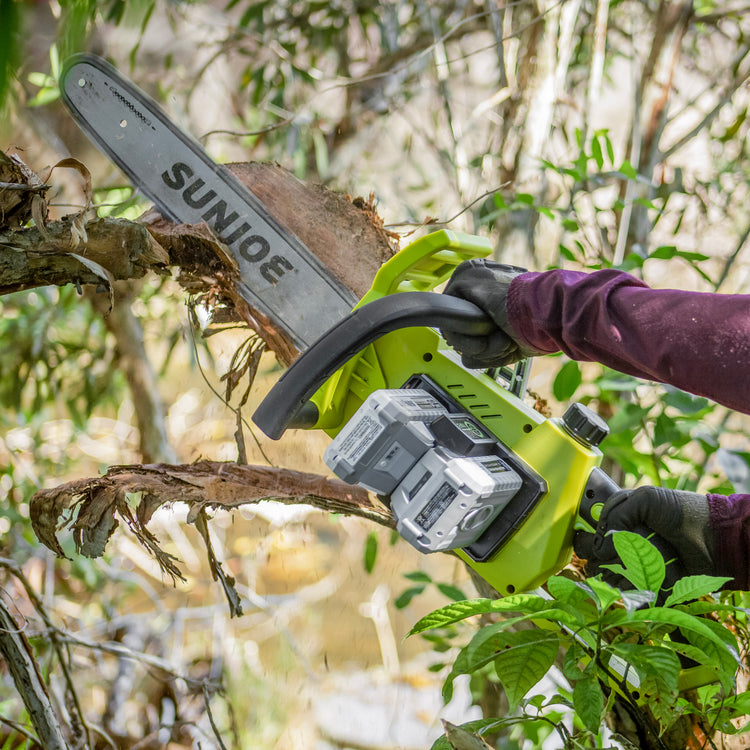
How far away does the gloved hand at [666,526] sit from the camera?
1.07 m

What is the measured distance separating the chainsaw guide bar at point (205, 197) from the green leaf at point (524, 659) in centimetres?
77

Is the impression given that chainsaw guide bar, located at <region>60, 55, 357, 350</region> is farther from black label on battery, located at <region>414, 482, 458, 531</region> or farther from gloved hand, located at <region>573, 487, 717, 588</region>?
gloved hand, located at <region>573, 487, 717, 588</region>

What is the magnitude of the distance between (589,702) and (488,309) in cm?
58

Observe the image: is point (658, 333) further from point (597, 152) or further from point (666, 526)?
point (597, 152)

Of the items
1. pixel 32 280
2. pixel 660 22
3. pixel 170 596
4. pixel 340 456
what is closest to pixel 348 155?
pixel 660 22

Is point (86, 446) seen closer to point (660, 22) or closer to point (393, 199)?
point (393, 199)

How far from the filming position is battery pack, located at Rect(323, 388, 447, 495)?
3.42 ft

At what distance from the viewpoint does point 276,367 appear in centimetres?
199

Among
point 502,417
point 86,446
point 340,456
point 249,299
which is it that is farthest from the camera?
point 86,446

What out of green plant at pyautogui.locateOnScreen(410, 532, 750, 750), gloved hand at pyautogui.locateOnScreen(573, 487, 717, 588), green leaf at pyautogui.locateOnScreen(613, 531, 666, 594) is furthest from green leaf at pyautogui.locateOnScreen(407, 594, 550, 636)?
gloved hand at pyautogui.locateOnScreen(573, 487, 717, 588)

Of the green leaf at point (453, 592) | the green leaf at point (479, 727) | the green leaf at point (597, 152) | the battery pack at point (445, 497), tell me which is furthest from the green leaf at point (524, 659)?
the green leaf at point (597, 152)

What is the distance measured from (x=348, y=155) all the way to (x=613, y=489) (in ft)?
8.39

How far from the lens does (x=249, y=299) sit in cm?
143

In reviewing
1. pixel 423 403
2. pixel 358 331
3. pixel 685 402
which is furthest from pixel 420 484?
pixel 685 402
